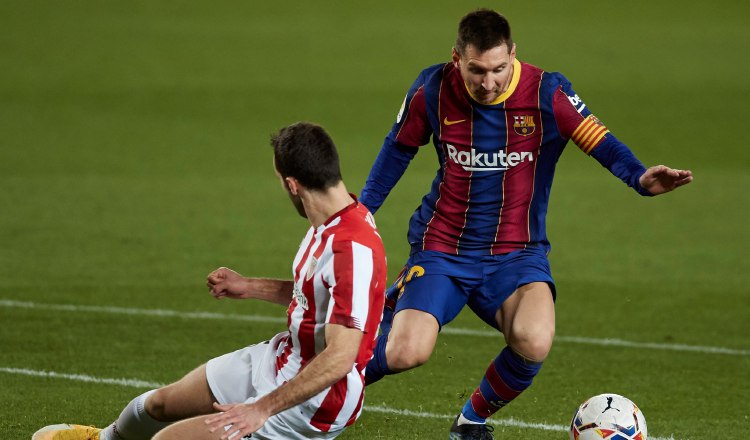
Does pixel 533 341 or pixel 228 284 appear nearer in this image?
pixel 228 284

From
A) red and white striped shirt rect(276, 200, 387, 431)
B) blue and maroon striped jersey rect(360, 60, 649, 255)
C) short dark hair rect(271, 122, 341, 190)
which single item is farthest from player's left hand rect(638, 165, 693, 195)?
short dark hair rect(271, 122, 341, 190)

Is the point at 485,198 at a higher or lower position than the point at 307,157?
lower

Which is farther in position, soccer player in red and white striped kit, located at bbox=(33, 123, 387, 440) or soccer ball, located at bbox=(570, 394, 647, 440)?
soccer ball, located at bbox=(570, 394, 647, 440)

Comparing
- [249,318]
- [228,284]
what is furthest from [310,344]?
[249,318]

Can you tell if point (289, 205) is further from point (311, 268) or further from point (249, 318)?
point (311, 268)

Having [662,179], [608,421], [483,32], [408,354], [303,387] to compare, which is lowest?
[608,421]

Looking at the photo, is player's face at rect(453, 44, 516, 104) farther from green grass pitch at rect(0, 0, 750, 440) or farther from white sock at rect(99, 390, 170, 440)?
white sock at rect(99, 390, 170, 440)

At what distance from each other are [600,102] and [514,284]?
57.7 ft

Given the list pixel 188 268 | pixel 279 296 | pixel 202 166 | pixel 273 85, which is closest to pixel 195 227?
pixel 188 268

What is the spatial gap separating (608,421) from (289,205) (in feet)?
31.3

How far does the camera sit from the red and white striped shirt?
16.0 ft

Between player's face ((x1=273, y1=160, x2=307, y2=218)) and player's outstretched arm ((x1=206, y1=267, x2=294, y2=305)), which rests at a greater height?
player's face ((x1=273, y1=160, x2=307, y2=218))

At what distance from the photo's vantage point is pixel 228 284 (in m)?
5.45

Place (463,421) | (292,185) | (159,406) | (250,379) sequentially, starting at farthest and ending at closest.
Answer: (463,421), (159,406), (250,379), (292,185)
